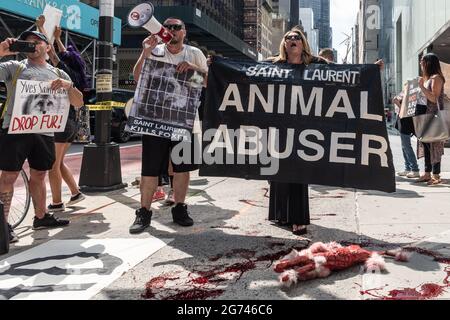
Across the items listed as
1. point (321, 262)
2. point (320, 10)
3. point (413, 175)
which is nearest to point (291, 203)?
point (321, 262)

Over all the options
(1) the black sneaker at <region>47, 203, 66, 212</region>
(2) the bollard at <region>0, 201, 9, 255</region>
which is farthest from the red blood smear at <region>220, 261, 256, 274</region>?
(1) the black sneaker at <region>47, 203, 66, 212</region>

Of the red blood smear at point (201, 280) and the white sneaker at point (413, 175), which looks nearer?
the red blood smear at point (201, 280)

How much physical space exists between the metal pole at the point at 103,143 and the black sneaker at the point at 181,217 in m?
2.28

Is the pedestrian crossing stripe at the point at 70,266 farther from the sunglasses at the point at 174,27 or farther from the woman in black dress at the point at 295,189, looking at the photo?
the sunglasses at the point at 174,27

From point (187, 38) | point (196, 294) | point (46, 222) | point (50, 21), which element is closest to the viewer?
point (196, 294)

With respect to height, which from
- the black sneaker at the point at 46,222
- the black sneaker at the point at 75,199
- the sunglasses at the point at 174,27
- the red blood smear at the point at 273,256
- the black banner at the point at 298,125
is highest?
the sunglasses at the point at 174,27

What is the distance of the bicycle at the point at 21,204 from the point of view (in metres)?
5.03

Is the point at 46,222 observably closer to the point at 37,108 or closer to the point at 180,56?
the point at 37,108

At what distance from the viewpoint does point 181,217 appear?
16.6 ft

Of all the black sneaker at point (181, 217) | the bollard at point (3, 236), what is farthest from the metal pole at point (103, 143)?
the bollard at point (3, 236)

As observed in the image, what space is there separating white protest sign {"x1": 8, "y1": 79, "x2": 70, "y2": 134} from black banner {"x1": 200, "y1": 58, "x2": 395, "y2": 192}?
1.50 meters

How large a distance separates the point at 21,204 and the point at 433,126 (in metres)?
5.69

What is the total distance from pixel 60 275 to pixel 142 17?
2.37m

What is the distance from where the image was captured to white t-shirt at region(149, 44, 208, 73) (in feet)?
16.0
